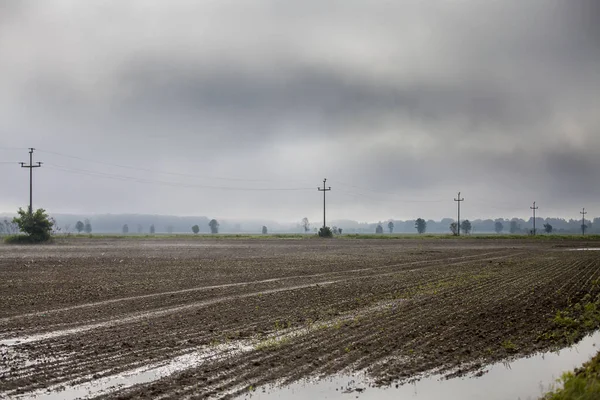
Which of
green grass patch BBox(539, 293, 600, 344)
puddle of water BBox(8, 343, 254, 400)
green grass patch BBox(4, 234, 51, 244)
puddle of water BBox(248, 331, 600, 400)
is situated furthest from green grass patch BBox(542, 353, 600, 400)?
green grass patch BBox(4, 234, 51, 244)

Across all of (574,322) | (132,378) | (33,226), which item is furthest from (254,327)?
(33,226)

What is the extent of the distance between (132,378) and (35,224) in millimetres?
68040

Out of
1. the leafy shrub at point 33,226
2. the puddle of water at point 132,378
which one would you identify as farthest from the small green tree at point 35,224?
the puddle of water at point 132,378

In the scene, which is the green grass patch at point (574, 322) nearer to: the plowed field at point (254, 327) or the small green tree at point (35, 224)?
the plowed field at point (254, 327)

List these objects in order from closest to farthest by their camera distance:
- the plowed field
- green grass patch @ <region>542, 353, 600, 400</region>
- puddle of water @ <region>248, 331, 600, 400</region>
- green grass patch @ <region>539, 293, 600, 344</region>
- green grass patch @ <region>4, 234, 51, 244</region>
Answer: green grass patch @ <region>542, 353, 600, 400</region>
puddle of water @ <region>248, 331, 600, 400</region>
the plowed field
green grass patch @ <region>539, 293, 600, 344</region>
green grass patch @ <region>4, 234, 51, 244</region>

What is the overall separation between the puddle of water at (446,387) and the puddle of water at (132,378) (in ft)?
6.82

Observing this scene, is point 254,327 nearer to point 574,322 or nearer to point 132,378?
point 132,378

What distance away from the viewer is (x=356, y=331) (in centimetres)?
1375

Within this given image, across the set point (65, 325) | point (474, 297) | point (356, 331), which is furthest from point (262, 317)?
point (474, 297)

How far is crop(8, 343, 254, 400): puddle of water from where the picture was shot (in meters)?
9.01

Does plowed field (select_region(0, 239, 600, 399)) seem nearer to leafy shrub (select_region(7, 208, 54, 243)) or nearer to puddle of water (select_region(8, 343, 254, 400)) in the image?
puddle of water (select_region(8, 343, 254, 400))

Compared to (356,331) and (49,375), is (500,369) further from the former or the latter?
(49,375)

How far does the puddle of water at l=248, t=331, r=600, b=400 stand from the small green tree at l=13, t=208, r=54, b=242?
227 feet

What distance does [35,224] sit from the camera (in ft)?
232
